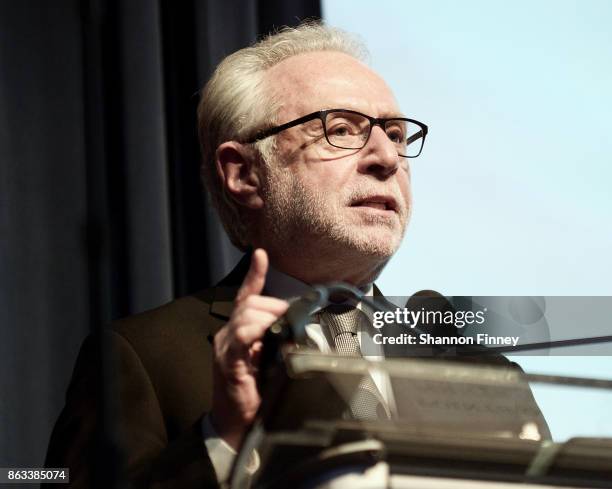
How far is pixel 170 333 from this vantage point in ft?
5.23

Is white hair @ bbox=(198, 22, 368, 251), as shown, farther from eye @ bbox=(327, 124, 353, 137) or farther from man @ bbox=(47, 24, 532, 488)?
eye @ bbox=(327, 124, 353, 137)

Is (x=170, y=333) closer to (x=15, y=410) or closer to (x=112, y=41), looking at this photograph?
(x=15, y=410)

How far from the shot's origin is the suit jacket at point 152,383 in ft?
4.60

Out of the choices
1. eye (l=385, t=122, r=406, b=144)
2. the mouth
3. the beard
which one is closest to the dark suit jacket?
the beard

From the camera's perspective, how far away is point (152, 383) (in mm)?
1508

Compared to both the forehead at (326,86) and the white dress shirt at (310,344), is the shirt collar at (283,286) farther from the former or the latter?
the forehead at (326,86)

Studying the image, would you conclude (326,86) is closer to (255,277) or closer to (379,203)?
(379,203)

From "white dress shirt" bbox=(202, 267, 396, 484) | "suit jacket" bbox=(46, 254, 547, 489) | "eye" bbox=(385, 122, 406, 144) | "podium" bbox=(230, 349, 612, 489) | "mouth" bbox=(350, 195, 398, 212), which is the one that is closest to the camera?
"podium" bbox=(230, 349, 612, 489)

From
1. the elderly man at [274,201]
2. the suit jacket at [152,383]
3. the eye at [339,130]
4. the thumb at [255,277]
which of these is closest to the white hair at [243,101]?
the elderly man at [274,201]

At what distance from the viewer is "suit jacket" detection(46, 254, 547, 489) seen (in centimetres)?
140

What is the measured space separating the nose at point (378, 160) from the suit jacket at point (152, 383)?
0.29 m

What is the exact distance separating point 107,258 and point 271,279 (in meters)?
0.92

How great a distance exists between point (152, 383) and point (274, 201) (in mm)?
416

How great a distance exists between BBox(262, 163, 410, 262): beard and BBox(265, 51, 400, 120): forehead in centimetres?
14
